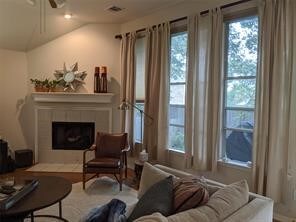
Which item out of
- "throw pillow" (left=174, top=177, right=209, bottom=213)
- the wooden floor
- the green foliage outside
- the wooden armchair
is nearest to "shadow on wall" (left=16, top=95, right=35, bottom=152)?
the wooden floor

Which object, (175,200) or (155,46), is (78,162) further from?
(175,200)

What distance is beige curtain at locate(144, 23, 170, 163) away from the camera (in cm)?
451

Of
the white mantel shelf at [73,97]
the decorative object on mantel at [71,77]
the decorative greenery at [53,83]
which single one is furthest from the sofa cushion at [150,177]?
the decorative greenery at [53,83]

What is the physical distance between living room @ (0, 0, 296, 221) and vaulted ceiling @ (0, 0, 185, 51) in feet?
0.06

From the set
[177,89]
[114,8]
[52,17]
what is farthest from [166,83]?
[52,17]

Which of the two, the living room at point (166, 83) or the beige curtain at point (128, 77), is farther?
the beige curtain at point (128, 77)

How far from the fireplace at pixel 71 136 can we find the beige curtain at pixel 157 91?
A: 57.7 inches

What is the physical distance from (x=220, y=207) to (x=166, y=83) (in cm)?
302

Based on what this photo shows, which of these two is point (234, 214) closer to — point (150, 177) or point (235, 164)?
point (150, 177)

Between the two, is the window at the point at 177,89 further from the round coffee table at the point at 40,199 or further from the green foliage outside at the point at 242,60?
the round coffee table at the point at 40,199

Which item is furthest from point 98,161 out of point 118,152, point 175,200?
point 175,200

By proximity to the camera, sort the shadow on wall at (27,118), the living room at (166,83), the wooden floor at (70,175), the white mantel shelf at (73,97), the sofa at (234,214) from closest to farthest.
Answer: the sofa at (234,214) < the living room at (166,83) < the wooden floor at (70,175) < the white mantel shelf at (73,97) < the shadow on wall at (27,118)

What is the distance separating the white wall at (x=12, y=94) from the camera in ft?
18.1

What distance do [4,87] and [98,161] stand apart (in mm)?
2745
